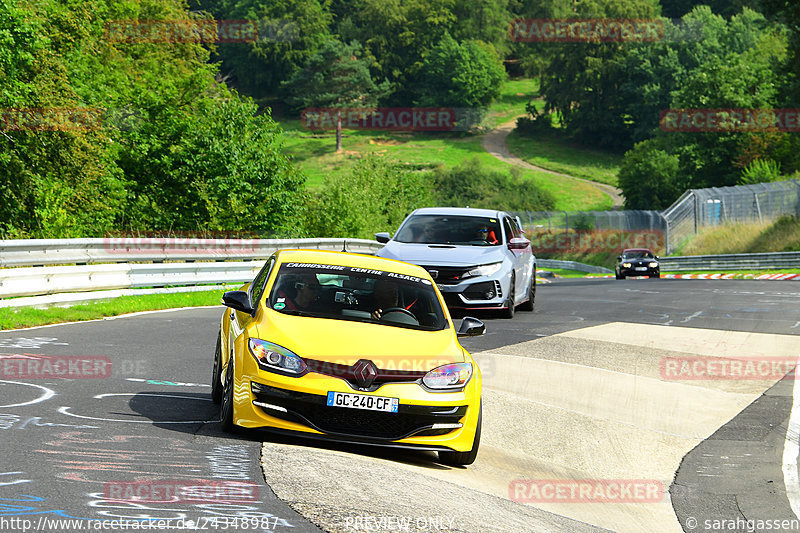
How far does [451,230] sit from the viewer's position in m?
17.3

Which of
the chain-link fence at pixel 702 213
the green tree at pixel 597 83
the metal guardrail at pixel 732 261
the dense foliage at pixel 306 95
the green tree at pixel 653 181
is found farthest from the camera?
the green tree at pixel 597 83

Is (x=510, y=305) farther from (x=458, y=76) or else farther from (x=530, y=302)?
(x=458, y=76)

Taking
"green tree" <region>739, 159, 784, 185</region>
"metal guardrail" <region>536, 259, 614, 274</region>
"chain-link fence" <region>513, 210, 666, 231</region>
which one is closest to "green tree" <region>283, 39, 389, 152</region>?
"chain-link fence" <region>513, 210, 666, 231</region>

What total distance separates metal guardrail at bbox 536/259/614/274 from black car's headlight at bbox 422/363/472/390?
53.5 m

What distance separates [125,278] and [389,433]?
12.4 meters

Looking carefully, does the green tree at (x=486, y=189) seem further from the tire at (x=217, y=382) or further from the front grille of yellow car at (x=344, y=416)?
the front grille of yellow car at (x=344, y=416)

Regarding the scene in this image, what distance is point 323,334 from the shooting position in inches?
302

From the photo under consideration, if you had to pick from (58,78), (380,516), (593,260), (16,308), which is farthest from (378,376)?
(593,260)

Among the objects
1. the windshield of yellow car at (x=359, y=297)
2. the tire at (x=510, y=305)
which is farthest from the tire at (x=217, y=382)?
the tire at (x=510, y=305)

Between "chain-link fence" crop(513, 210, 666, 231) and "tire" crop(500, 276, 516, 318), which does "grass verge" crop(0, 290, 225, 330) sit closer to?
"tire" crop(500, 276, 516, 318)

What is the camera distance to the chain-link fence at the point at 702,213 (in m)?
48.8

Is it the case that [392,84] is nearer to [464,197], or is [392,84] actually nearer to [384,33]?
[384,33]

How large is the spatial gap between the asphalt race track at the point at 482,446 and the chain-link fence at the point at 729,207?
3461 centimetres

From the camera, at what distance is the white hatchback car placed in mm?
15938
